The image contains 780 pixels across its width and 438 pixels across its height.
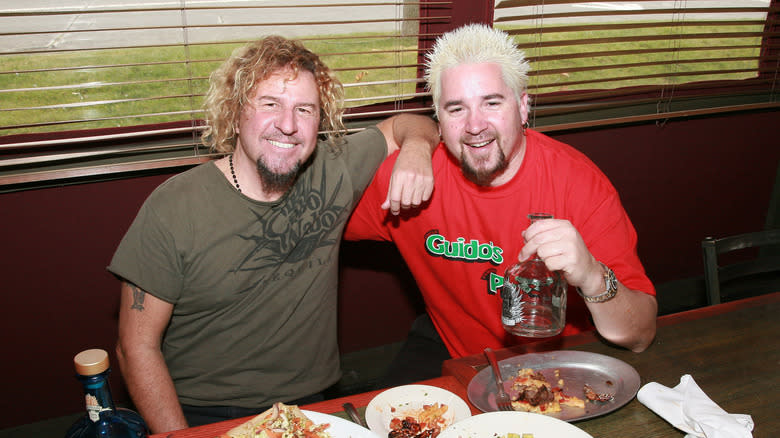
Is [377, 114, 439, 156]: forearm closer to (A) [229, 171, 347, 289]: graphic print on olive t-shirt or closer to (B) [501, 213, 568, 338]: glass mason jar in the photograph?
→ (A) [229, 171, 347, 289]: graphic print on olive t-shirt

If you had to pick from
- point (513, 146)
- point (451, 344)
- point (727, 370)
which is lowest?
point (451, 344)

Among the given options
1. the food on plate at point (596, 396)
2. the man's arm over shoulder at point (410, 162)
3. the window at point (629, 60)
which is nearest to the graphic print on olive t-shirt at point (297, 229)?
the man's arm over shoulder at point (410, 162)

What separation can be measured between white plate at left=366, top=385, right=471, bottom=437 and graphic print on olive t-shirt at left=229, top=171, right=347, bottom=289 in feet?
1.89

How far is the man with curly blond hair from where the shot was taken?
1557 millimetres

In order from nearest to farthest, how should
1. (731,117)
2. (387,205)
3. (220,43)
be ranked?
1. (387,205)
2. (220,43)
3. (731,117)

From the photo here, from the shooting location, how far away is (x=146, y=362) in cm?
156

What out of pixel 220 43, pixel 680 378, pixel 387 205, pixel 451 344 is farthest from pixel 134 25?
pixel 680 378

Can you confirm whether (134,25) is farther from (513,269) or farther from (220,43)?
(513,269)

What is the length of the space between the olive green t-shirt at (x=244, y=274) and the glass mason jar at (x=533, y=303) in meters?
0.71

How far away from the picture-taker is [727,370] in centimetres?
137

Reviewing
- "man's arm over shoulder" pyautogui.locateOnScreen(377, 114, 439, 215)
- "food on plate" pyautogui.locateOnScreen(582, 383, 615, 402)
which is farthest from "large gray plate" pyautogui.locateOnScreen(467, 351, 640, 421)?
"man's arm over shoulder" pyautogui.locateOnScreen(377, 114, 439, 215)

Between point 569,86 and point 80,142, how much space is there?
2.38 meters

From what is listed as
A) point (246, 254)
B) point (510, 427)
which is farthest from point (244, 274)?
point (510, 427)

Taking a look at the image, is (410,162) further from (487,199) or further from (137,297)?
(137,297)
